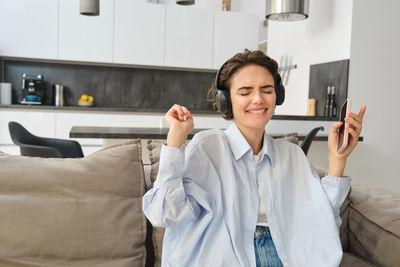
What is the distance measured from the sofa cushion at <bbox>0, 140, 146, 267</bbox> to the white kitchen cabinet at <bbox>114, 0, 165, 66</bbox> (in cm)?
359

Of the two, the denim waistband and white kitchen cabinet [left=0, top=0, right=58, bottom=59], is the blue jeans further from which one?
white kitchen cabinet [left=0, top=0, right=58, bottom=59]

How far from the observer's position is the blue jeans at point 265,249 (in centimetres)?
119

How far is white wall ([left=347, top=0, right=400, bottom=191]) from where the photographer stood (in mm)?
3654

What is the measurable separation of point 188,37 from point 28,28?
6.29 ft

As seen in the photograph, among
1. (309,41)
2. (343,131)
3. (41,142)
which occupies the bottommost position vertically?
(41,142)

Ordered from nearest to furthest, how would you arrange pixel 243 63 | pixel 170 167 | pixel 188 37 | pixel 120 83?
pixel 170 167, pixel 243 63, pixel 188 37, pixel 120 83

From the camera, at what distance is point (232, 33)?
507 centimetres

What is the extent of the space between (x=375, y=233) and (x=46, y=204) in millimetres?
1213

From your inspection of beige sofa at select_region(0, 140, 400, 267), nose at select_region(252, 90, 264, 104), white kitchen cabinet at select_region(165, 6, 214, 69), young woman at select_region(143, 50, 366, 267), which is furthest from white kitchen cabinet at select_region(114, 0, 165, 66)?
nose at select_region(252, 90, 264, 104)

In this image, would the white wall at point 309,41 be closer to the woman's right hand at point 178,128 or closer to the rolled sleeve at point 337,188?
the rolled sleeve at point 337,188

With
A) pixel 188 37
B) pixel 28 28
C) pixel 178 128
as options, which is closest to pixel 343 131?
pixel 178 128

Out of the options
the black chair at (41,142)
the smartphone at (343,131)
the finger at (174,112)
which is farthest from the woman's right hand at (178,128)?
the black chair at (41,142)

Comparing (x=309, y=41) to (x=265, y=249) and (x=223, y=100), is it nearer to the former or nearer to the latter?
(x=223, y=100)

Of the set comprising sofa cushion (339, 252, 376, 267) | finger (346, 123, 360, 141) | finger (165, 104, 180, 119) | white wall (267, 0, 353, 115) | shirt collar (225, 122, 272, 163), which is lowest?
sofa cushion (339, 252, 376, 267)
